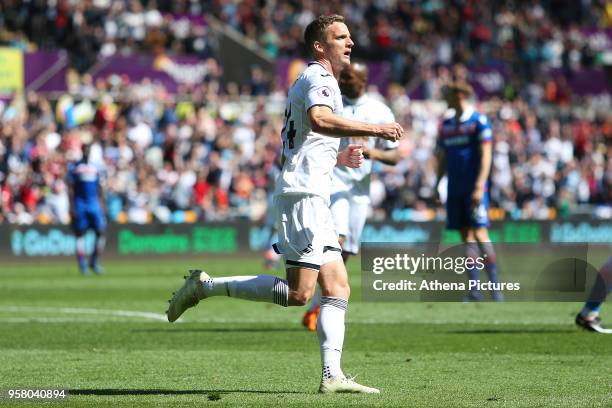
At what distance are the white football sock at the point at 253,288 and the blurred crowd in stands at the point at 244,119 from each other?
16.3 metres

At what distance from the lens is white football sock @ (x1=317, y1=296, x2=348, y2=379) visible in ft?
26.3

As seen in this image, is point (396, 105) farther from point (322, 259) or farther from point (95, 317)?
point (322, 259)

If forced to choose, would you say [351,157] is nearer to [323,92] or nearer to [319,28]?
[323,92]

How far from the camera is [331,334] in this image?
26.5 ft

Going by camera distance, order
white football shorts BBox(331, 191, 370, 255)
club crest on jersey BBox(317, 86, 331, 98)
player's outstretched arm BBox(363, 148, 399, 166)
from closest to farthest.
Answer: club crest on jersey BBox(317, 86, 331, 98)
player's outstretched arm BBox(363, 148, 399, 166)
white football shorts BBox(331, 191, 370, 255)

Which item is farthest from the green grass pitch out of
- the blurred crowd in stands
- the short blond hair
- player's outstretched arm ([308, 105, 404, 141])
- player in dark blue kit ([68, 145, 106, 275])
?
the blurred crowd in stands

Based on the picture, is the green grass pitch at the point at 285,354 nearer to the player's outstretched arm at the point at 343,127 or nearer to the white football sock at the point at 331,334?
the white football sock at the point at 331,334

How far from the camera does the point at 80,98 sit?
29156 millimetres

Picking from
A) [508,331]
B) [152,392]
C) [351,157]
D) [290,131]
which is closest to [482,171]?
[508,331]

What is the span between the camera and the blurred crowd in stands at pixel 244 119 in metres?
28.4

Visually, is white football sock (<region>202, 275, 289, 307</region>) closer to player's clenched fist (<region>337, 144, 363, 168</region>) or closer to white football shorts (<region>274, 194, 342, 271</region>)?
white football shorts (<region>274, 194, 342, 271</region>)

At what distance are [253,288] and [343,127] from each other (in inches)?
48.6

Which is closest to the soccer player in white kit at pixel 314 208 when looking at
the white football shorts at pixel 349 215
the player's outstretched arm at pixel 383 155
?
the player's outstretched arm at pixel 383 155

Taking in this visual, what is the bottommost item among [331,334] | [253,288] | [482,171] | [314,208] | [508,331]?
[508,331]
